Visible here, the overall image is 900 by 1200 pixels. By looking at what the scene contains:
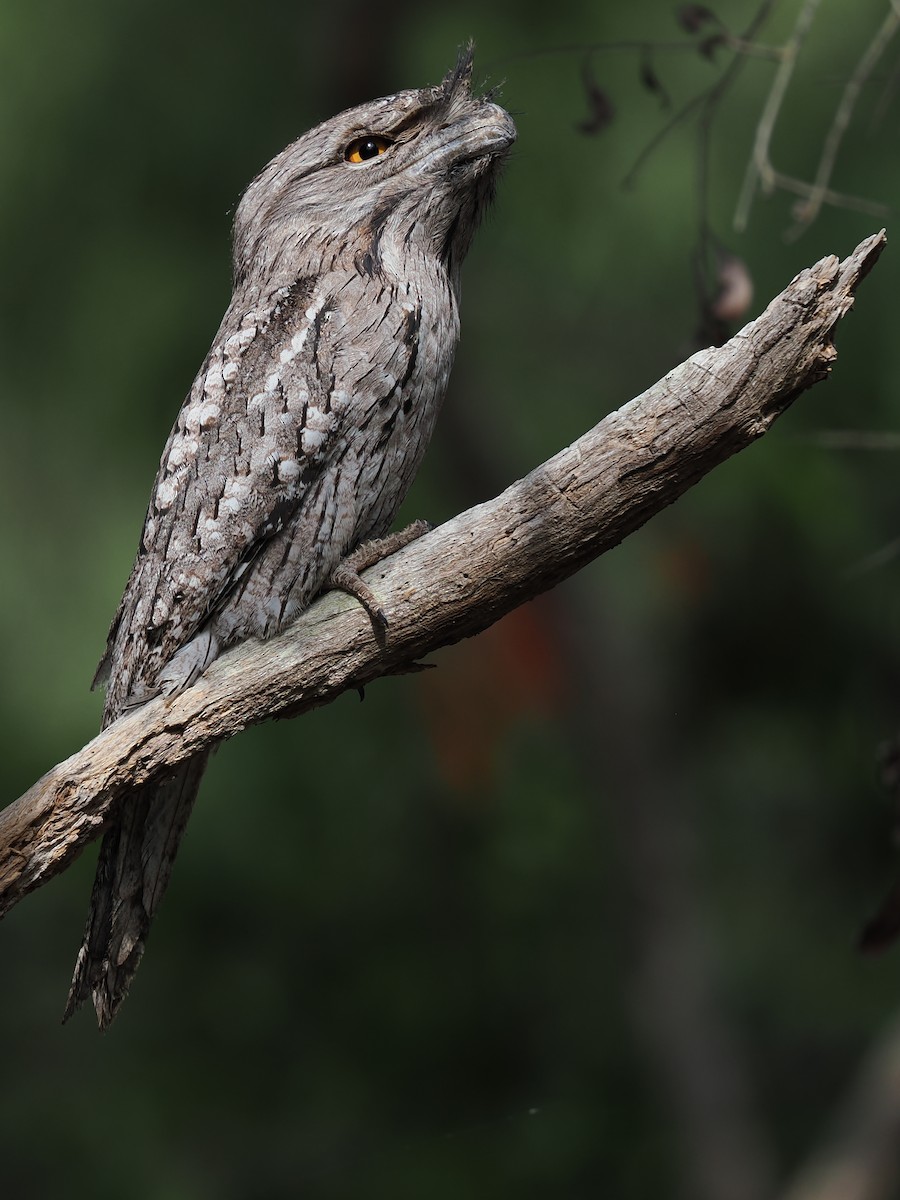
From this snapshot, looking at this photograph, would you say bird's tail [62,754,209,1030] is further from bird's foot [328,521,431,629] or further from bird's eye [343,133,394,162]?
bird's eye [343,133,394,162]

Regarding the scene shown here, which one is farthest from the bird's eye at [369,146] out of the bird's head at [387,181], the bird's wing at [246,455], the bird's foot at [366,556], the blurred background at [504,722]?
the blurred background at [504,722]

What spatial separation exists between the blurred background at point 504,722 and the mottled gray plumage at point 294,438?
256cm

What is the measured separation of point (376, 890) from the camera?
648cm

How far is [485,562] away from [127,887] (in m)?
0.92

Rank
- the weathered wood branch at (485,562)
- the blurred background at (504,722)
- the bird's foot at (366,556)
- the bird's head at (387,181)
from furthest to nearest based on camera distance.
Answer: the blurred background at (504,722) < the bird's head at (387,181) < the bird's foot at (366,556) < the weathered wood branch at (485,562)

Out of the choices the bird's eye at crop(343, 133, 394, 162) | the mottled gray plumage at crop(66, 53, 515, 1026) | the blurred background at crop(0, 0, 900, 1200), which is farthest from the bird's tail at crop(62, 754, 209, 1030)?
the blurred background at crop(0, 0, 900, 1200)

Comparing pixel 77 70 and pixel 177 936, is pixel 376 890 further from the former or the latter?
pixel 77 70

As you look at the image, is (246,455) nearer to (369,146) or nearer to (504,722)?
(369,146)

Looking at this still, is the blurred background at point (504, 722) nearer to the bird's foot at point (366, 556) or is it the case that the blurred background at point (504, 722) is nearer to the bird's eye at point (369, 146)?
the bird's eye at point (369, 146)

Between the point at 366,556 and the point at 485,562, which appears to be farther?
the point at 366,556

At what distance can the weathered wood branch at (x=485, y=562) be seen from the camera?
73.6 inches

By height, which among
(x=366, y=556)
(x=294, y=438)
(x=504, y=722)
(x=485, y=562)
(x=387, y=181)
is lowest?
(x=504, y=722)

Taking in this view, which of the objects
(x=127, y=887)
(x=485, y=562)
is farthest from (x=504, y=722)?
(x=485, y=562)

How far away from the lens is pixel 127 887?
2.32 metres
